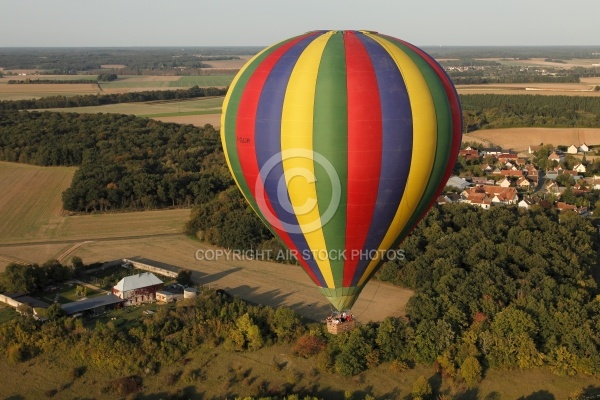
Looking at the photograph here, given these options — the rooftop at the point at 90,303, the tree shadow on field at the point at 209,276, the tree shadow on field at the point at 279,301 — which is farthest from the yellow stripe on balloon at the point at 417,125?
the rooftop at the point at 90,303

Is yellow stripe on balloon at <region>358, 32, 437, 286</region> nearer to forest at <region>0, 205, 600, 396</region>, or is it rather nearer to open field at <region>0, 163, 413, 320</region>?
forest at <region>0, 205, 600, 396</region>

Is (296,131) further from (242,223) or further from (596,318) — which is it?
(242,223)

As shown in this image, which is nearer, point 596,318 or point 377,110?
point 377,110

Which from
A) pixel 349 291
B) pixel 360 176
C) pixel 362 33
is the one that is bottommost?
pixel 349 291

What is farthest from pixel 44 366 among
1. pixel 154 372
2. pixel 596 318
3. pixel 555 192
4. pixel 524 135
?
pixel 524 135

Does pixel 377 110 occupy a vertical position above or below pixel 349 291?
above

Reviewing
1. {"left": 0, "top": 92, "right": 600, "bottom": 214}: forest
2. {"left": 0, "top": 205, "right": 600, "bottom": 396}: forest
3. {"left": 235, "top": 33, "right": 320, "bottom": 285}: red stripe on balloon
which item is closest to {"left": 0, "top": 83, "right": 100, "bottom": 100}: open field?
{"left": 0, "top": 92, "right": 600, "bottom": 214}: forest

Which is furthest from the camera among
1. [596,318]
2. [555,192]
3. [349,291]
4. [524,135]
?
[524,135]

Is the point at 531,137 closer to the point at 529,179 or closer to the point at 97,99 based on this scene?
the point at 529,179
